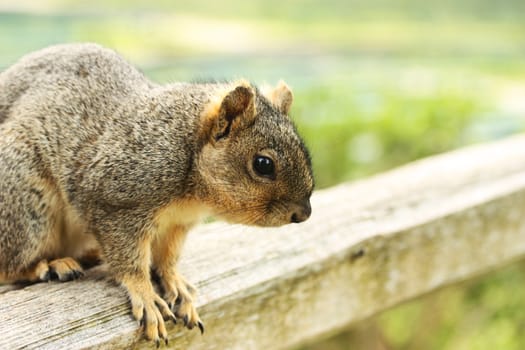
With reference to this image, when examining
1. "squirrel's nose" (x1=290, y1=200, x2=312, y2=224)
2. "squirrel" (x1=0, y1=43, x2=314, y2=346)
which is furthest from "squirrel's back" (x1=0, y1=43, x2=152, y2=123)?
"squirrel's nose" (x1=290, y1=200, x2=312, y2=224)

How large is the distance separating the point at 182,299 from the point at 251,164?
32 centimetres

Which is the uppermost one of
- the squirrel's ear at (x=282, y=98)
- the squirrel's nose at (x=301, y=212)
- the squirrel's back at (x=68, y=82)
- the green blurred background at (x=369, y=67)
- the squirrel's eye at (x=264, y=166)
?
the squirrel's back at (x=68, y=82)

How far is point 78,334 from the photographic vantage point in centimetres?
129

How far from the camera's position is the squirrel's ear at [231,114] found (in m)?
1.56

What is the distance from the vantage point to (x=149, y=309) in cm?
141

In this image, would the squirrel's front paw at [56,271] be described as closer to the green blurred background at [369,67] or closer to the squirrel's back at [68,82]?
the squirrel's back at [68,82]

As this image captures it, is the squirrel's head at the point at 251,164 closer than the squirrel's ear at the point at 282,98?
Yes

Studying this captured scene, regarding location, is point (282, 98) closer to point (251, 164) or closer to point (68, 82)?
point (251, 164)

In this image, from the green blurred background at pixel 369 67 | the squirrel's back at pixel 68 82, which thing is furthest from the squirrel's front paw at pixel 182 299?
the green blurred background at pixel 369 67

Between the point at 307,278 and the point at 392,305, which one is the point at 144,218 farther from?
the point at 392,305

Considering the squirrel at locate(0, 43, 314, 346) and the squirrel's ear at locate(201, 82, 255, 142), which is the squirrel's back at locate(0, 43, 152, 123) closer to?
the squirrel at locate(0, 43, 314, 346)

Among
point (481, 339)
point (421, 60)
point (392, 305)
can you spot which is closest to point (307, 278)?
point (392, 305)

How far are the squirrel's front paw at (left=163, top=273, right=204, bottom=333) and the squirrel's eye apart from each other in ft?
0.95

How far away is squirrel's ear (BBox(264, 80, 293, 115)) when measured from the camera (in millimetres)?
1700
